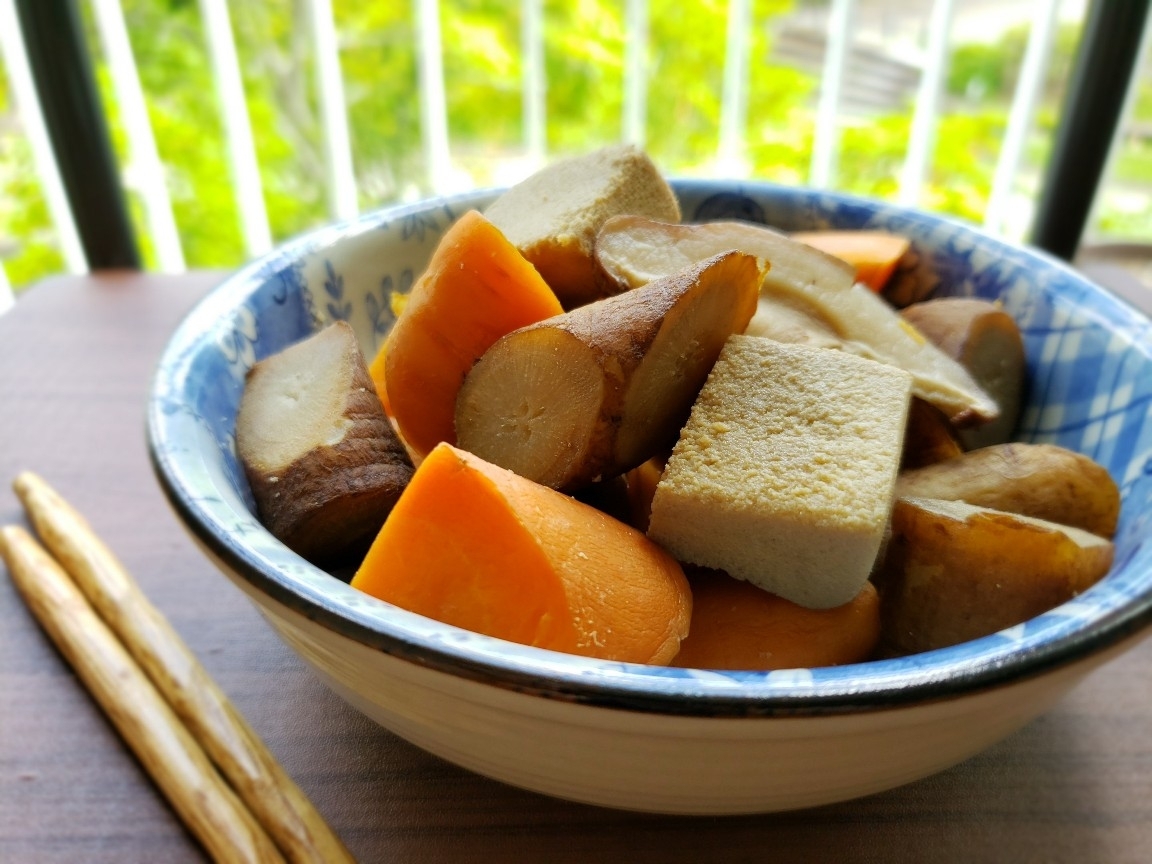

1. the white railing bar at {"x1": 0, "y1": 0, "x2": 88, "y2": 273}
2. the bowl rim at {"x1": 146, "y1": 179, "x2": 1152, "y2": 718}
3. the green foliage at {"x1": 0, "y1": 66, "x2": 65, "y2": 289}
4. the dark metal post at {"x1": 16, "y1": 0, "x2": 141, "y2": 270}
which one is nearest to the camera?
the bowl rim at {"x1": 146, "y1": 179, "x2": 1152, "y2": 718}

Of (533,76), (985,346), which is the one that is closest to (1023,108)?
(533,76)

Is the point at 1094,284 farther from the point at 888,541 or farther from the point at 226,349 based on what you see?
the point at 226,349

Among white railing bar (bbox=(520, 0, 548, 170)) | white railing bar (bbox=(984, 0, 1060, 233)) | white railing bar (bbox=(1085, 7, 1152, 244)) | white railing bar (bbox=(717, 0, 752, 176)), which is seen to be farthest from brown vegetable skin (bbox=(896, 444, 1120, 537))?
white railing bar (bbox=(520, 0, 548, 170))

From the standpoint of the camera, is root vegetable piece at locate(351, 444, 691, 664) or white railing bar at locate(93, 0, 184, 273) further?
white railing bar at locate(93, 0, 184, 273)

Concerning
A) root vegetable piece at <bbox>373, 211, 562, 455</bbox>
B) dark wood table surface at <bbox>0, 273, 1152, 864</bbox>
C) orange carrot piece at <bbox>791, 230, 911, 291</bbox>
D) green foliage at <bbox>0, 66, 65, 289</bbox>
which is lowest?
green foliage at <bbox>0, 66, 65, 289</bbox>

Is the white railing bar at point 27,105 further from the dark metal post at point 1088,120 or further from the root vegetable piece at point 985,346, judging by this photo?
the dark metal post at point 1088,120

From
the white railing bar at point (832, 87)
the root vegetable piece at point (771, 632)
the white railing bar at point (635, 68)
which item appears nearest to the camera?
the root vegetable piece at point (771, 632)

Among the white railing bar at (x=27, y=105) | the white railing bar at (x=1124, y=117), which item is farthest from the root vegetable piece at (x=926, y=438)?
the white railing bar at (x=27, y=105)

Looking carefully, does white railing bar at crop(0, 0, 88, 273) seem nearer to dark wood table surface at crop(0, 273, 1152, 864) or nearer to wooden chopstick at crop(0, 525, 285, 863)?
wooden chopstick at crop(0, 525, 285, 863)
